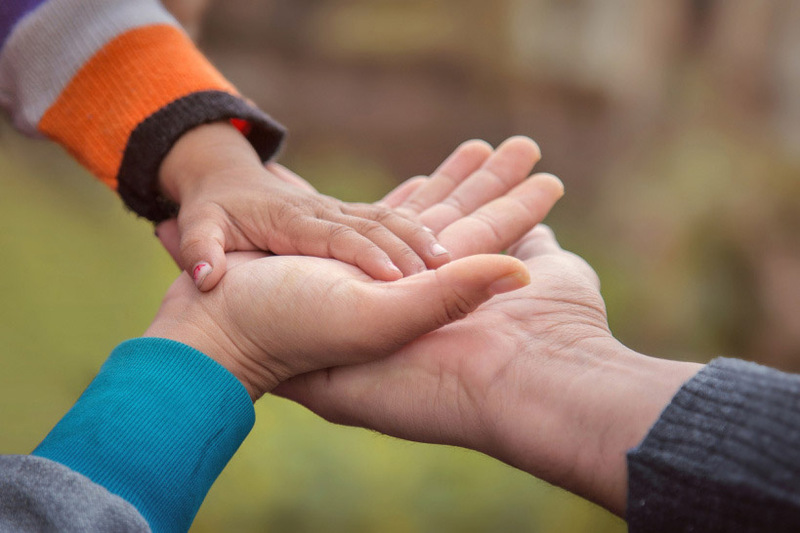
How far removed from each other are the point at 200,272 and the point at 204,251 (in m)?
0.03

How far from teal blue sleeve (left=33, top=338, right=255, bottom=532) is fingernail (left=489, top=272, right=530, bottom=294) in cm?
26

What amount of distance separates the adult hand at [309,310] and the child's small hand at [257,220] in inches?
1.0

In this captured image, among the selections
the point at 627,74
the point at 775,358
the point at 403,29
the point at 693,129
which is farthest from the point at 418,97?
the point at 775,358

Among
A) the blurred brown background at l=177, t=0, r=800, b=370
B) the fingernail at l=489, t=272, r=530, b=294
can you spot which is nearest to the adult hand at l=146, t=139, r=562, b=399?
the fingernail at l=489, t=272, r=530, b=294

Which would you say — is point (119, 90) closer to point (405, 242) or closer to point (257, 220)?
point (257, 220)

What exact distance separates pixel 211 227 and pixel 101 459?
0.86 feet

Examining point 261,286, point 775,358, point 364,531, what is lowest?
point 364,531

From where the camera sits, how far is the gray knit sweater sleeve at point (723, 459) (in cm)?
46

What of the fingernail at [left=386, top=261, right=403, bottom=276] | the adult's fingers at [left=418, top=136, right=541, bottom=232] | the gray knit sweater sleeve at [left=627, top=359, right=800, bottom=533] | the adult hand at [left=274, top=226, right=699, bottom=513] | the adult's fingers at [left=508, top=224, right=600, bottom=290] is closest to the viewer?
the gray knit sweater sleeve at [left=627, top=359, right=800, bottom=533]

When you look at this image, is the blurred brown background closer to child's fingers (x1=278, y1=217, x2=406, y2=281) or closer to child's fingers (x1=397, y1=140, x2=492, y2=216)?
child's fingers (x1=397, y1=140, x2=492, y2=216)

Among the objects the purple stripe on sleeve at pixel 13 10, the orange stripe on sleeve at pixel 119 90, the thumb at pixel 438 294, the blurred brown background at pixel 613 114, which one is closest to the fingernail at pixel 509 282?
the thumb at pixel 438 294

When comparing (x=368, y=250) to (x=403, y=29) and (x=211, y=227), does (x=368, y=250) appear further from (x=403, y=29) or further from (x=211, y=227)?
(x=403, y=29)

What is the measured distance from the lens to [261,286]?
67 centimetres

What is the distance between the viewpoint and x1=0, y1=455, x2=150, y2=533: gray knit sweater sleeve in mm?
503
